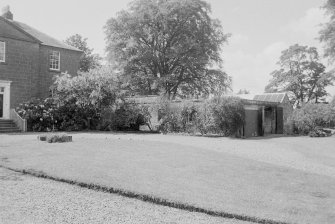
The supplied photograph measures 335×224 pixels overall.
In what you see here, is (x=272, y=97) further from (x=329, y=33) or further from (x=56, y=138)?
(x=56, y=138)

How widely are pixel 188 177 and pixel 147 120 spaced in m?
18.1

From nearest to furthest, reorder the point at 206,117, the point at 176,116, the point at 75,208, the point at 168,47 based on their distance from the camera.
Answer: the point at 75,208 → the point at 206,117 → the point at 176,116 → the point at 168,47

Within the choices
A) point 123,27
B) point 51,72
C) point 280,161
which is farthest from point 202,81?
point 280,161

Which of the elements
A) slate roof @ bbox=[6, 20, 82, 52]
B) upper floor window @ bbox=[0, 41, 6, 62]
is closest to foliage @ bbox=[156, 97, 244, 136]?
slate roof @ bbox=[6, 20, 82, 52]

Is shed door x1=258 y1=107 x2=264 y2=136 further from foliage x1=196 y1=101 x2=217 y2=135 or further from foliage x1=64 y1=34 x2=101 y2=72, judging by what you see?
foliage x1=64 y1=34 x2=101 y2=72

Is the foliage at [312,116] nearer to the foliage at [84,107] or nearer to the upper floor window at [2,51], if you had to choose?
the foliage at [84,107]

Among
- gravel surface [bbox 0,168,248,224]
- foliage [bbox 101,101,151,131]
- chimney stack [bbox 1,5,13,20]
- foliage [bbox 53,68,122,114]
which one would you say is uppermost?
chimney stack [bbox 1,5,13,20]

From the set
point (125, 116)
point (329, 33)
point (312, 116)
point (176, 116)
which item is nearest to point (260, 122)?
point (312, 116)

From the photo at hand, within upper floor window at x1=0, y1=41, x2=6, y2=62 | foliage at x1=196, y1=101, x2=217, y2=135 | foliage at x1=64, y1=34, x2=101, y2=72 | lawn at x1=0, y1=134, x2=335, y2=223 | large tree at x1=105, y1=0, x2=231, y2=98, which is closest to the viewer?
lawn at x1=0, y1=134, x2=335, y2=223

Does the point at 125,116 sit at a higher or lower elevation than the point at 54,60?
lower

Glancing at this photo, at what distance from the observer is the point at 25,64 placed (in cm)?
2652

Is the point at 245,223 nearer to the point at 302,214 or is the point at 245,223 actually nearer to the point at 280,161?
the point at 302,214

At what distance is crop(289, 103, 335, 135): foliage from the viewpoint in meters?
28.5

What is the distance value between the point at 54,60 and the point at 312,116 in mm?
21718
